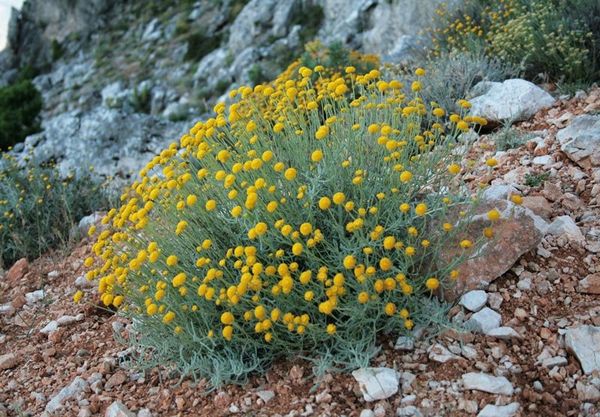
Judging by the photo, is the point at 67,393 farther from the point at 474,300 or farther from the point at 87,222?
the point at 87,222

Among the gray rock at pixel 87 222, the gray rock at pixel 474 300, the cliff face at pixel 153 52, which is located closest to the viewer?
the gray rock at pixel 474 300

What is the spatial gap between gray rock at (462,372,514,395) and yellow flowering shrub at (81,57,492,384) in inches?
13.8

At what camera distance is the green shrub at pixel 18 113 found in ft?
48.6

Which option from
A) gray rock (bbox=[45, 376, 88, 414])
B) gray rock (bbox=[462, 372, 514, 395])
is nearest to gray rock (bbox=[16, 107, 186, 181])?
gray rock (bbox=[45, 376, 88, 414])

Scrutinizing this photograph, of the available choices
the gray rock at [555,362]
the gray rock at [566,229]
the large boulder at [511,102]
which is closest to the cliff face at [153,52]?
the large boulder at [511,102]

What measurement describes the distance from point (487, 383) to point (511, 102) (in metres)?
3.03

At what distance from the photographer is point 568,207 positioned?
326 cm

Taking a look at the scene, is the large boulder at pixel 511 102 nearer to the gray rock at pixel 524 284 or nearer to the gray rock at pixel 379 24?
the gray rock at pixel 524 284

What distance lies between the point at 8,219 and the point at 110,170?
3054 mm

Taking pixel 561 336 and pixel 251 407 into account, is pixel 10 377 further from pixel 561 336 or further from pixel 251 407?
pixel 561 336

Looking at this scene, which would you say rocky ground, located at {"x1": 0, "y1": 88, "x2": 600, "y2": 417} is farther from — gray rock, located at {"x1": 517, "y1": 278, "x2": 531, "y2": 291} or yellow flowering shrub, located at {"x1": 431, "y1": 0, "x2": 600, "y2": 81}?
yellow flowering shrub, located at {"x1": 431, "y1": 0, "x2": 600, "y2": 81}

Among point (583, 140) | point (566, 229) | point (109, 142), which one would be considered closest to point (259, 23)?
point (109, 142)

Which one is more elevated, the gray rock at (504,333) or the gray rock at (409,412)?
the gray rock at (409,412)

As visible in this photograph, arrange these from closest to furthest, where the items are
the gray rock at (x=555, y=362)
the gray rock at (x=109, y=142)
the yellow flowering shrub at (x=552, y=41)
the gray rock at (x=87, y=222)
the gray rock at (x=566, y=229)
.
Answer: the gray rock at (x=555, y=362) < the gray rock at (x=566, y=229) < the yellow flowering shrub at (x=552, y=41) < the gray rock at (x=87, y=222) < the gray rock at (x=109, y=142)
